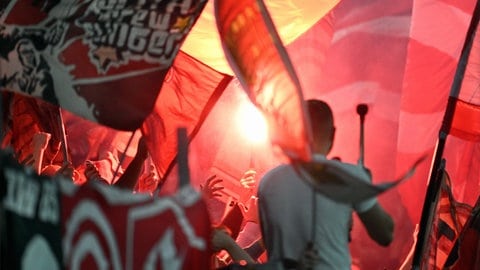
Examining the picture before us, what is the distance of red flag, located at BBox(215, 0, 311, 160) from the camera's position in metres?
4.22

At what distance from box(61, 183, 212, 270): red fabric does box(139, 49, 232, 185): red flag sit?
2032 mm

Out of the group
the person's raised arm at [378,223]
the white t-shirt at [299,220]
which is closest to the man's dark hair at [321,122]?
the white t-shirt at [299,220]

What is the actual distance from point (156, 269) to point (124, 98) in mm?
1239

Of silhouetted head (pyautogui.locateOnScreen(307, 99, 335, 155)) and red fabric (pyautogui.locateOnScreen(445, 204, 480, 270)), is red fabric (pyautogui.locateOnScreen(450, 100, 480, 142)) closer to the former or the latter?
red fabric (pyautogui.locateOnScreen(445, 204, 480, 270))

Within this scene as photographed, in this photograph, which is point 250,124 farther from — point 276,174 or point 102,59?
point 276,174

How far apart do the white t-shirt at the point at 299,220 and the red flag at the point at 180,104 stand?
4.92ft

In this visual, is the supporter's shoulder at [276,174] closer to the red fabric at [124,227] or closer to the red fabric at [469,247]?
the red fabric at [124,227]

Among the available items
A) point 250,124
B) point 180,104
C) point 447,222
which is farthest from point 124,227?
point 250,124

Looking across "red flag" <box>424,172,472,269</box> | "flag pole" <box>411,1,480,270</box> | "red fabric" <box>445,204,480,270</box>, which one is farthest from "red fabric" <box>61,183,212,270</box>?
"red flag" <box>424,172,472,269</box>

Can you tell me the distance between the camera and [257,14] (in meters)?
4.75

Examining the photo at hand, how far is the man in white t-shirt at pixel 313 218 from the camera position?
4.48 meters

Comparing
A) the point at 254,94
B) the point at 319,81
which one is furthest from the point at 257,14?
the point at 319,81

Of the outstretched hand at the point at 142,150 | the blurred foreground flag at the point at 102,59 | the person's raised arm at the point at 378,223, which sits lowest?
the outstretched hand at the point at 142,150

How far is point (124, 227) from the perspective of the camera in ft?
13.4
